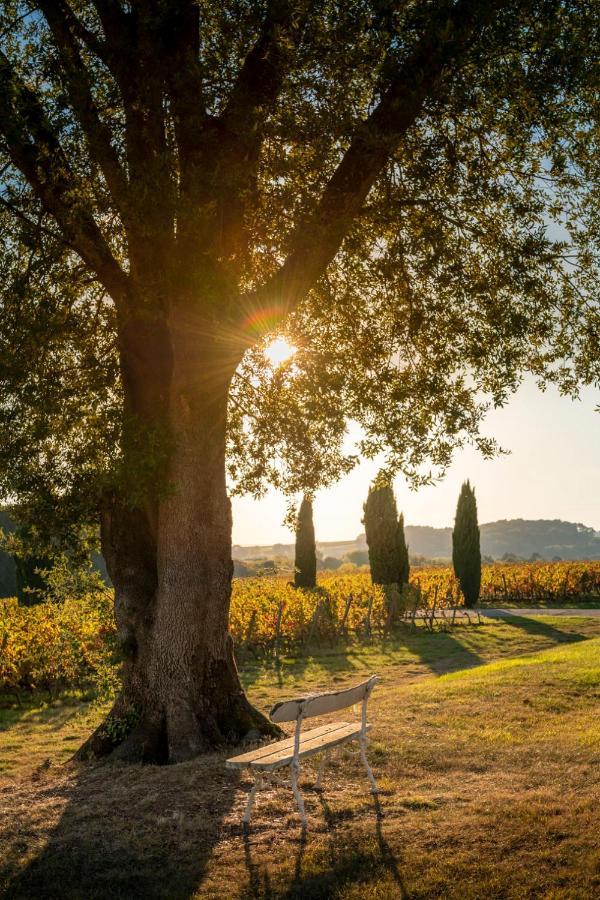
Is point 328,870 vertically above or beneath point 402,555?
beneath

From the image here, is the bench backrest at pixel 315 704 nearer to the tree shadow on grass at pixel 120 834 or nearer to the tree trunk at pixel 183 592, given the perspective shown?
the tree shadow on grass at pixel 120 834

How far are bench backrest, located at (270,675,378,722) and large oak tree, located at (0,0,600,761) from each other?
9.13 feet

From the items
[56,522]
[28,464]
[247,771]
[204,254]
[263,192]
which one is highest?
[263,192]

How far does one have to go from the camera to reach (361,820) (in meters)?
6.76

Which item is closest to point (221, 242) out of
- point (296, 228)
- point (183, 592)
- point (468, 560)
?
point (296, 228)

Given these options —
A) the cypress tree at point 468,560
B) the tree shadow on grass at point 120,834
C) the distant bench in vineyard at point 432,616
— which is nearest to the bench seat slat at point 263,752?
the tree shadow on grass at point 120,834

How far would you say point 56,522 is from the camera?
11.1 metres

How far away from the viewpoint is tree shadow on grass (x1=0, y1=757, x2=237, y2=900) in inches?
224

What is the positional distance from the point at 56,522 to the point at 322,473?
4.53 metres

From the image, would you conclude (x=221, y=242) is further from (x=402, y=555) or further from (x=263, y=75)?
(x=402, y=555)

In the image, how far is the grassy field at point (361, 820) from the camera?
550 cm

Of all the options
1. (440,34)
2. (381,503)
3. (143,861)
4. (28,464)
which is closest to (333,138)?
(440,34)

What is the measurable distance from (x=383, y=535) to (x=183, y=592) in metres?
28.3

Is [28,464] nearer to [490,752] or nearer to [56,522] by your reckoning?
[56,522]
